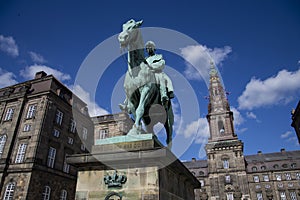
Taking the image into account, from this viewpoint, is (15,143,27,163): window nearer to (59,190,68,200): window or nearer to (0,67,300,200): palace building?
(0,67,300,200): palace building

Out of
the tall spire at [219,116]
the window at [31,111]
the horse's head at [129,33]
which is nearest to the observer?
the horse's head at [129,33]

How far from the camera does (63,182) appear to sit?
27.6 meters

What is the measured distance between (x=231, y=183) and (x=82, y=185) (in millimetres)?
58410

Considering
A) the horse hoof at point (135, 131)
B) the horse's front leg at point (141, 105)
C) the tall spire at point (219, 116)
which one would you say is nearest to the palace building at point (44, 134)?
the horse's front leg at point (141, 105)

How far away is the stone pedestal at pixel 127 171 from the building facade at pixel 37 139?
→ 72.9 ft

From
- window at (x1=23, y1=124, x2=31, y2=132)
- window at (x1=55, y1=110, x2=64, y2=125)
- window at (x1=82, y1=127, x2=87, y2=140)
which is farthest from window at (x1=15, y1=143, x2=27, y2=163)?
window at (x1=82, y1=127, x2=87, y2=140)

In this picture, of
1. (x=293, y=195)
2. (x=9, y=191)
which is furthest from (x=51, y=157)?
(x=293, y=195)

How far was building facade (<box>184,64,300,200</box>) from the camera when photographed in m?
55.2

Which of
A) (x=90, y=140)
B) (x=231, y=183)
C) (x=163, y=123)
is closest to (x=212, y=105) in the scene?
(x=231, y=183)

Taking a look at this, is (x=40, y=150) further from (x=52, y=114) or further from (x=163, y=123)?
(x=163, y=123)

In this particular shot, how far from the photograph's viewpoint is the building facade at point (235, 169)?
5516cm

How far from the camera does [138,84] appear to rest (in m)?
4.91

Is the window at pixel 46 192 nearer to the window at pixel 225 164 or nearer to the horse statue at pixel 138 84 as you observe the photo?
the horse statue at pixel 138 84

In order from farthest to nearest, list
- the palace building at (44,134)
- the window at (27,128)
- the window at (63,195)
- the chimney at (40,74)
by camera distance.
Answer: the chimney at (40,74) → the window at (63,195) → the window at (27,128) → the palace building at (44,134)
